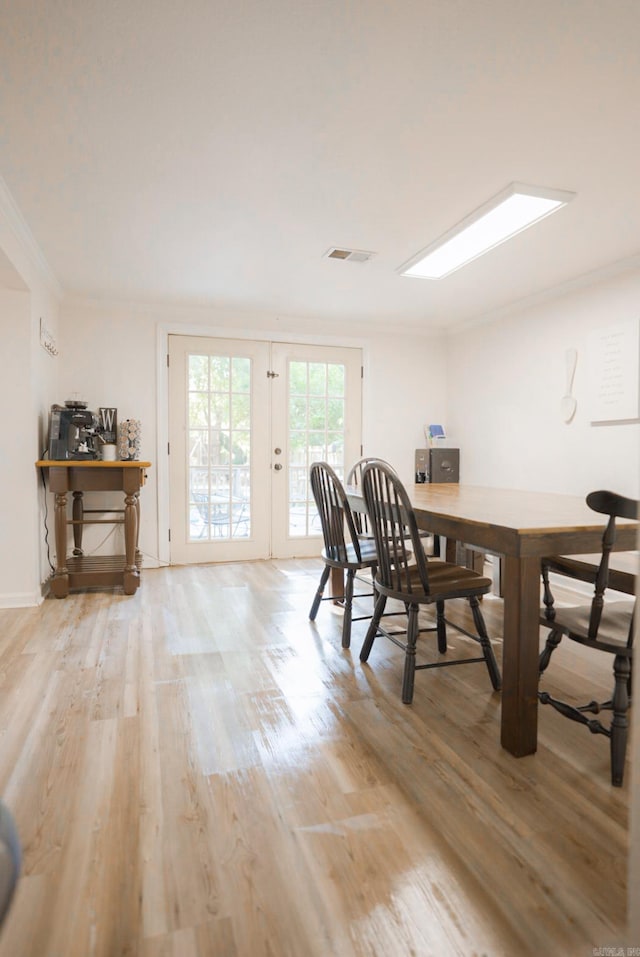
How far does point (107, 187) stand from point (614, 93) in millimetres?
2160

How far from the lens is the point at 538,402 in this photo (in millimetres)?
4469

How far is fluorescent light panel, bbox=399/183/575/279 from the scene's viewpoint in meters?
2.68

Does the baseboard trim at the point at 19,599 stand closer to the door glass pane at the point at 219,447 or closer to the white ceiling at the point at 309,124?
the door glass pane at the point at 219,447

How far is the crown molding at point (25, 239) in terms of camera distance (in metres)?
2.73

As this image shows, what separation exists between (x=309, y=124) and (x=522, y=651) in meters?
2.06

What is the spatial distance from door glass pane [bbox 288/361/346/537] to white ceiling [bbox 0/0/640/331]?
169cm

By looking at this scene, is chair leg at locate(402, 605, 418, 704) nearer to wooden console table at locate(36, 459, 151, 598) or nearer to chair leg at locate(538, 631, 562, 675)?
chair leg at locate(538, 631, 562, 675)

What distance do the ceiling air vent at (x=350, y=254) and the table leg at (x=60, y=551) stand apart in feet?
7.71

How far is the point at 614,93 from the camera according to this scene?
1.95 m

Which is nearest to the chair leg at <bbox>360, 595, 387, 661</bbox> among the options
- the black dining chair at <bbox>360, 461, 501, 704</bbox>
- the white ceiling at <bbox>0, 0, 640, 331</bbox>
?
the black dining chair at <bbox>360, 461, 501, 704</bbox>

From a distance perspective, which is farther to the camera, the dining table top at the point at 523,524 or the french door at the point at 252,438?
the french door at the point at 252,438

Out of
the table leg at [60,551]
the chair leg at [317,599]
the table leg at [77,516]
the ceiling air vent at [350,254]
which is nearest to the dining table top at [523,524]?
the chair leg at [317,599]

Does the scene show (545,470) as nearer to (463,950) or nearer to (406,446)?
(406,446)

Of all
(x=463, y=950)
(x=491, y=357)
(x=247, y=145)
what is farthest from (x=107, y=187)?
(x=491, y=357)
